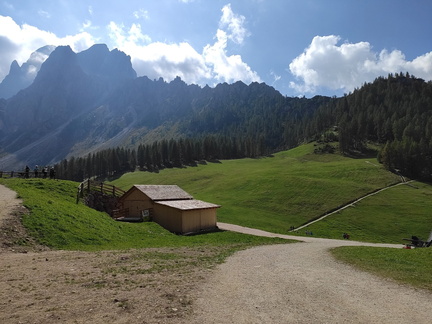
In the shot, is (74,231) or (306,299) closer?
(306,299)

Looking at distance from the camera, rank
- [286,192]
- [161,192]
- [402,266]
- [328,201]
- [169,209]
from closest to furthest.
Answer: [402,266] → [169,209] → [161,192] → [328,201] → [286,192]

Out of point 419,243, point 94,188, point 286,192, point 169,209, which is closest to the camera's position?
point 419,243

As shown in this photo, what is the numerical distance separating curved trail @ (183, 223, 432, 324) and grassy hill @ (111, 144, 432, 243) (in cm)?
3711

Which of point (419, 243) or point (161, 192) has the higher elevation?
point (161, 192)

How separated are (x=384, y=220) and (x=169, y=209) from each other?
46.4 meters

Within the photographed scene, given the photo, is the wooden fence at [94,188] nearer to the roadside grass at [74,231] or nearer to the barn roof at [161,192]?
the barn roof at [161,192]

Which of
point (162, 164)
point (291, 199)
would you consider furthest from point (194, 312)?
point (162, 164)

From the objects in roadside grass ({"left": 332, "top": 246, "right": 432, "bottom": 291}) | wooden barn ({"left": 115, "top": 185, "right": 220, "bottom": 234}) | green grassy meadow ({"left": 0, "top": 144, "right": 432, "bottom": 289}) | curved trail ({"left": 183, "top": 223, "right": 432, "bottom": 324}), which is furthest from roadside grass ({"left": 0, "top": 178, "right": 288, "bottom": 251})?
roadside grass ({"left": 332, "top": 246, "right": 432, "bottom": 291})

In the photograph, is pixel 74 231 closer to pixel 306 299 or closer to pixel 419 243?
pixel 306 299

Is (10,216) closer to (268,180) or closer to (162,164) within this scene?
(268,180)

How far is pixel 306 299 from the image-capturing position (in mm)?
10977

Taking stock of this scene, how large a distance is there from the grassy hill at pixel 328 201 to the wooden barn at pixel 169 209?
1240 centimetres

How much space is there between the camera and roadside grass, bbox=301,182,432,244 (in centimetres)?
5628

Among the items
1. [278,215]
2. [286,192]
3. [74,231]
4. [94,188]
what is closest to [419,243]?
[278,215]
